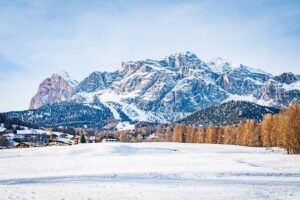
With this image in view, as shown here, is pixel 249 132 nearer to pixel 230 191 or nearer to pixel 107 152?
pixel 107 152

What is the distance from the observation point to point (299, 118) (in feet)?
313

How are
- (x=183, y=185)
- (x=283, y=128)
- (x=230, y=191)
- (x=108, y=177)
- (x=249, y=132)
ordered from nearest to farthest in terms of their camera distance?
(x=230, y=191)
(x=183, y=185)
(x=108, y=177)
(x=283, y=128)
(x=249, y=132)

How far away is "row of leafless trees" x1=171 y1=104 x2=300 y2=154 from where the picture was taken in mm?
96562

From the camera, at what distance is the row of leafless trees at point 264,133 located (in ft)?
317

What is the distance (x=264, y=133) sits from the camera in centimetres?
13925

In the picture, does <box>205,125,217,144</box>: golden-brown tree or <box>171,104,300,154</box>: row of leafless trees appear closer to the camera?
<box>171,104,300,154</box>: row of leafless trees

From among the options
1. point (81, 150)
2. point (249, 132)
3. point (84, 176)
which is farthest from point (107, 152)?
point (249, 132)

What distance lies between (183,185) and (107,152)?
209 feet

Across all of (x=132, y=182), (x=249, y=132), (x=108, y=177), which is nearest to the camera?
(x=132, y=182)

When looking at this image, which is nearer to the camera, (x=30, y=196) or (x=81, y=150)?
(x=30, y=196)

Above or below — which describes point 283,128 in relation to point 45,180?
above

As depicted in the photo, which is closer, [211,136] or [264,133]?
[264,133]

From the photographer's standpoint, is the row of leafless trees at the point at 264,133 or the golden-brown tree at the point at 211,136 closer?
the row of leafless trees at the point at 264,133

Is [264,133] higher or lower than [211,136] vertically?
higher
